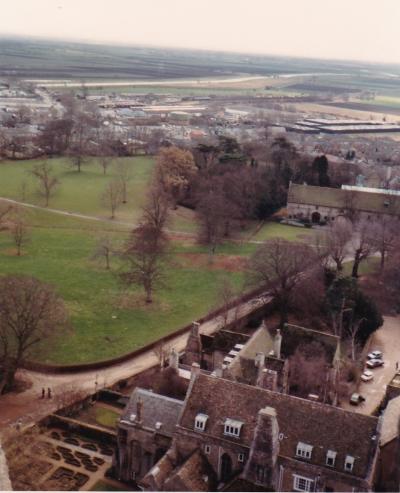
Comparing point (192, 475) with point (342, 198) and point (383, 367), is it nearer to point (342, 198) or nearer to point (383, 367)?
point (383, 367)

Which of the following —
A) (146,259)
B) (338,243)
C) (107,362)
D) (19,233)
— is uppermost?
(338,243)

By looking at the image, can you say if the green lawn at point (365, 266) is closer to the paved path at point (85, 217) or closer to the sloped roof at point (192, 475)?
the paved path at point (85, 217)

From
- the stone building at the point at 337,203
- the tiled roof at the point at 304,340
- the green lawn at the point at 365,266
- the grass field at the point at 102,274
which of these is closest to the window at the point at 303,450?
the tiled roof at the point at 304,340

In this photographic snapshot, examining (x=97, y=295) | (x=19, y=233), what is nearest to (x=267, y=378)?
(x=97, y=295)

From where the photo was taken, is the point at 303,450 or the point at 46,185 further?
the point at 46,185

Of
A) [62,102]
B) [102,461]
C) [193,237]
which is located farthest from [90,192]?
[62,102]

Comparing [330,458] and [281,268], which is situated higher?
[281,268]

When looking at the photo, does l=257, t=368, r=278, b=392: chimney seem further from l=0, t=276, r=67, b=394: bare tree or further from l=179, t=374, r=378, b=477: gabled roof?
l=0, t=276, r=67, b=394: bare tree
